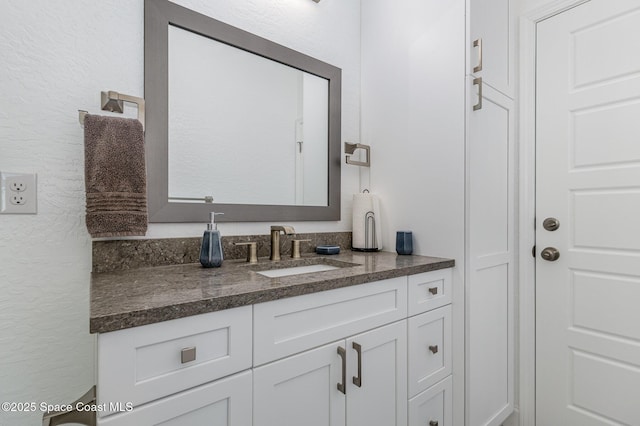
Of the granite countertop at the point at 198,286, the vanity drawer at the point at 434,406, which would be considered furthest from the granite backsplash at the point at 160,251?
the vanity drawer at the point at 434,406

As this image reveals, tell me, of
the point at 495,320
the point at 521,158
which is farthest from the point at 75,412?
the point at 521,158

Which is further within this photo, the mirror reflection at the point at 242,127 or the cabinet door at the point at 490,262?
the cabinet door at the point at 490,262

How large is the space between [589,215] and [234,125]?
1665mm

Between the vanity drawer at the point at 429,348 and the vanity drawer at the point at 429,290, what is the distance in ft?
0.10

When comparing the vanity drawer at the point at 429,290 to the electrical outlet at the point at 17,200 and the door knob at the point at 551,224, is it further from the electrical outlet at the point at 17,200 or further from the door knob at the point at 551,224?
the electrical outlet at the point at 17,200

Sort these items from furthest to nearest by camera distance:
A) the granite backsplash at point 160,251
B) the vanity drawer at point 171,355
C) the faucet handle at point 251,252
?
the faucet handle at point 251,252
the granite backsplash at point 160,251
the vanity drawer at point 171,355

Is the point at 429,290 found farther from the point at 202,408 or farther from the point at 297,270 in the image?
the point at 202,408

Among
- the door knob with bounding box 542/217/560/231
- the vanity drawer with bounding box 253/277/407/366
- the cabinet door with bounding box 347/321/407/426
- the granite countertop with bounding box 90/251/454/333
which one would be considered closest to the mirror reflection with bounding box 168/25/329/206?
the granite countertop with bounding box 90/251/454/333

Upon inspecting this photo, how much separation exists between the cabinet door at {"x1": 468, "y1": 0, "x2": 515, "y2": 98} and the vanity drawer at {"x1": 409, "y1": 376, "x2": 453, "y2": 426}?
4.34ft

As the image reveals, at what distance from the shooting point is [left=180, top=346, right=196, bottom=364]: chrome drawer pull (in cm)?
70

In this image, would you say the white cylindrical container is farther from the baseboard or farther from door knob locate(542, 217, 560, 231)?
the baseboard

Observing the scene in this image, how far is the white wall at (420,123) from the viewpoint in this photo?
4.65 ft

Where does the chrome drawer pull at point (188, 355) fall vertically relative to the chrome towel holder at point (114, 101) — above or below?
below

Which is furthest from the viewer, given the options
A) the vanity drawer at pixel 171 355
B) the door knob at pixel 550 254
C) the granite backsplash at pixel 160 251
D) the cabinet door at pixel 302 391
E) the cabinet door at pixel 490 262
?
the door knob at pixel 550 254
